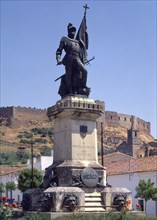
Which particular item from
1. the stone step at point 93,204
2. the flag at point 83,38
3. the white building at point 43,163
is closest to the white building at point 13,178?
the white building at point 43,163

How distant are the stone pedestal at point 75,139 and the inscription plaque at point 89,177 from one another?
4cm

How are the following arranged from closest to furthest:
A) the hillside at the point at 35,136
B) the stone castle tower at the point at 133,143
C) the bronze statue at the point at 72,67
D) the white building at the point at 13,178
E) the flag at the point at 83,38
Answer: the bronze statue at the point at 72,67, the flag at the point at 83,38, the white building at the point at 13,178, the stone castle tower at the point at 133,143, the hillside at the point at 35,136

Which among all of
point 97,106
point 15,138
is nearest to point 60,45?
point 97,106

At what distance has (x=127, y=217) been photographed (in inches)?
487

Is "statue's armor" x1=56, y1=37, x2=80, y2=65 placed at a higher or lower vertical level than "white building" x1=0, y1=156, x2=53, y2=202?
higher

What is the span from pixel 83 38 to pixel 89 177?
451 cm

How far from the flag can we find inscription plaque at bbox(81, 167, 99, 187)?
354cm

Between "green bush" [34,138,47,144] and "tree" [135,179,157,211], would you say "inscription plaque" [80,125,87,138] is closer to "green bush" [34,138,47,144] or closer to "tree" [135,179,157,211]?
"tree" [135,179,157,211]

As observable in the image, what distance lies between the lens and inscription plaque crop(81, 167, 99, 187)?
14328mm

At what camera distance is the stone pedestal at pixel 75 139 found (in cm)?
1438

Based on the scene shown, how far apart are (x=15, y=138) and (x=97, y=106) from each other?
106 m

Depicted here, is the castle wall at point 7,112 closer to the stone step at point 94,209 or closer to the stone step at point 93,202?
the stone step at point 93,202

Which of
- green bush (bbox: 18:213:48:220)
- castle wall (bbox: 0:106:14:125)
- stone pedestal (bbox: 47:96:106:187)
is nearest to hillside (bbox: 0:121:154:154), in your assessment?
castle wall (bbox: 0:106:14:125)

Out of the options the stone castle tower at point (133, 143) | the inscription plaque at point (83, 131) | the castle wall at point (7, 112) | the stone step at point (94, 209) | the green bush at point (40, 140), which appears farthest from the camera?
the castle wall at point (7, 112)
